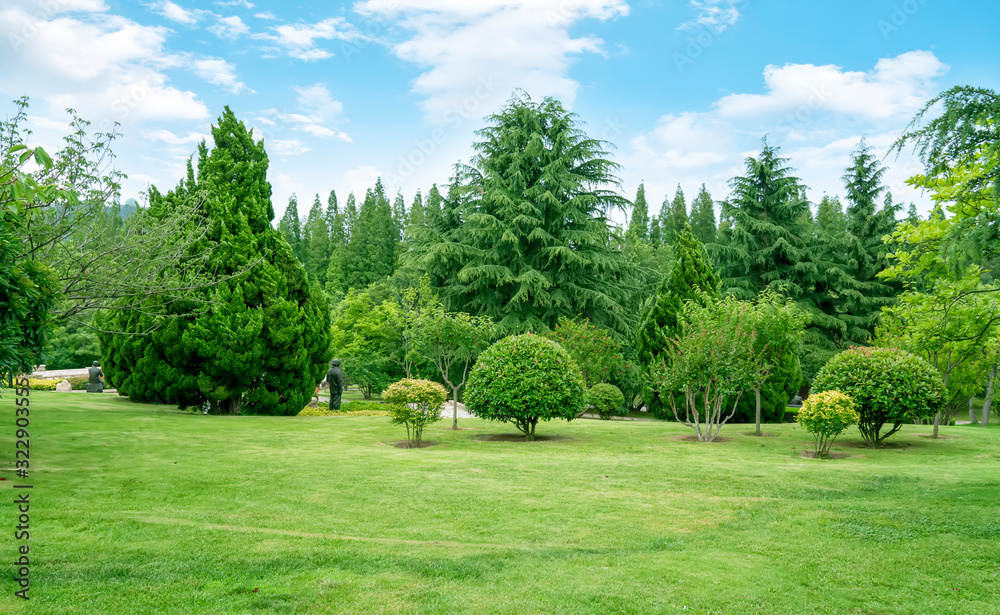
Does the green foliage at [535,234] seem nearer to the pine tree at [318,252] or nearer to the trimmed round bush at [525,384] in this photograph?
the trimmed round bush at [525,384]

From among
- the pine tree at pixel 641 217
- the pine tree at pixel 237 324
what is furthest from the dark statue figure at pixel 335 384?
the pine tree at pixel 641 217

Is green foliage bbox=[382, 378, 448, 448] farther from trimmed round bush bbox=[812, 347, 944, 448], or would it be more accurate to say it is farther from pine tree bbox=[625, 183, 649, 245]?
pine tree bbox=[625, 183, 649, 245]

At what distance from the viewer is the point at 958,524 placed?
20.4 feet

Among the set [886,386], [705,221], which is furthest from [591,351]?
[705,221]

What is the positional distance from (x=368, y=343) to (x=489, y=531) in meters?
20.8

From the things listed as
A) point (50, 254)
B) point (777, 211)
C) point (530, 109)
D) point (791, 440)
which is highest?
point (530, 109)

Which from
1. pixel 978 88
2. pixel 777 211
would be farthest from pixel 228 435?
pixel 777 211

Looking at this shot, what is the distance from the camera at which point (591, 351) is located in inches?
852

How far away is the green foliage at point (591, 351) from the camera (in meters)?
21.4

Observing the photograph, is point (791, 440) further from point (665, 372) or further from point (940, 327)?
point (940, 327)

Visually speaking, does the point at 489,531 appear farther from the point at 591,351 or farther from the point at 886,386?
the point at 591,351

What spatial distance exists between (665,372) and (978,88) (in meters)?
8.90

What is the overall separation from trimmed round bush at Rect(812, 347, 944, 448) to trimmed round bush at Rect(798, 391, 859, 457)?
133 centimetres

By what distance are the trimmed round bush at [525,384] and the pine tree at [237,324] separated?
574cm
